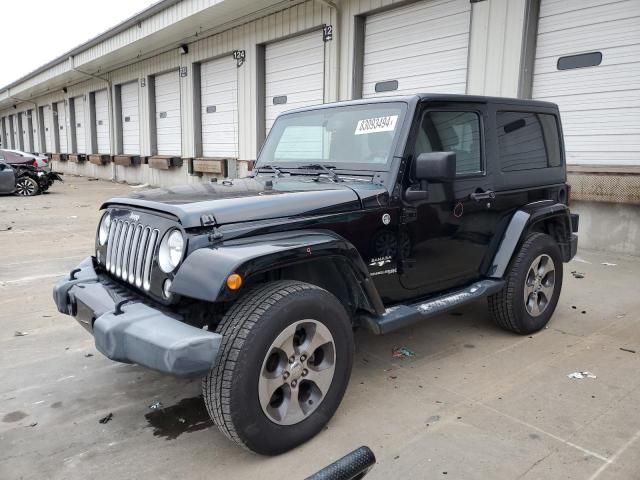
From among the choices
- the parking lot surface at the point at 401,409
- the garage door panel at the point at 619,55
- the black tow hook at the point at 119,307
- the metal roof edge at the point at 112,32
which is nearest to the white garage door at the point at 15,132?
→ the metal roof edge at the point at 112,32

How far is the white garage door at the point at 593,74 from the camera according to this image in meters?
6.97

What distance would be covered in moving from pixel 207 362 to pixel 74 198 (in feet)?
48.1

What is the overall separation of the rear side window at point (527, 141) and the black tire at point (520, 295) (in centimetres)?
61

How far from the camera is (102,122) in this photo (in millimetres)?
23266

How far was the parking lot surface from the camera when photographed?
2465mm

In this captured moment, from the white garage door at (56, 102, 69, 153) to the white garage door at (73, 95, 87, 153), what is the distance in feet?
5.74

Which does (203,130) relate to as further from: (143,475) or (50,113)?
(50,113)

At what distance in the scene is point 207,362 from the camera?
2209 mm

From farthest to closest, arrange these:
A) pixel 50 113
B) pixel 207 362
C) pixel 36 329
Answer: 1. pixel 50 113
2. pixel 36 329
3. pixel 207 362

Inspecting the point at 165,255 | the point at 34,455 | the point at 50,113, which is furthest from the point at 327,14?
the point at 50,113

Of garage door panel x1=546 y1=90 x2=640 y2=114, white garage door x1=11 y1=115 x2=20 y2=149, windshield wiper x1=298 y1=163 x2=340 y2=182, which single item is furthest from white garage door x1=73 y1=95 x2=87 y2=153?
windshield wiper x1=298 y1=163 x2=340 y2=182

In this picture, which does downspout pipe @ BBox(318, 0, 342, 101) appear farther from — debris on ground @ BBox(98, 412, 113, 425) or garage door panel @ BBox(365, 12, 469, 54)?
debris on ground @ BBox(98, 412, 113, 425)

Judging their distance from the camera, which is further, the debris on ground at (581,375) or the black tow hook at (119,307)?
the debris on ground at (581,375)

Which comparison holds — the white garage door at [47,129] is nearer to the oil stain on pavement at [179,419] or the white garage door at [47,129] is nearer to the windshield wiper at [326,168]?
the windshield wiper at [326,168]
